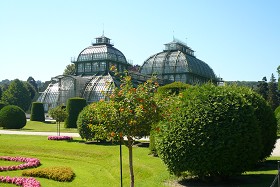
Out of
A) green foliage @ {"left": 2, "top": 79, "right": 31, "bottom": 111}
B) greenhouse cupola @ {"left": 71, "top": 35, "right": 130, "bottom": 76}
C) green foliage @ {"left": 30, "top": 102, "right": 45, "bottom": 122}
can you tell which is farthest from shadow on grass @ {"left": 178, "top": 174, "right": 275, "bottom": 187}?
green foliage @ {"left": 2, "top": 79, "right": 31, "bottom": 111}

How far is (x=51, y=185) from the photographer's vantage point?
43.8ft

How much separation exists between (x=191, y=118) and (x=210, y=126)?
0.63 m

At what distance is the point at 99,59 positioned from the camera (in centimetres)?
6856

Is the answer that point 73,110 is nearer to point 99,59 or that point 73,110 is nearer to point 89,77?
point 89,77

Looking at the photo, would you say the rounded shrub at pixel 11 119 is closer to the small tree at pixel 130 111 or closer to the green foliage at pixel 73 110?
the green foliage at pixel 73 110

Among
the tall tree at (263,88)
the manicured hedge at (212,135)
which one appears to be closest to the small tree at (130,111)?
the manicured hedge at (212,135)

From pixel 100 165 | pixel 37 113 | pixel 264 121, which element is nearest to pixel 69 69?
pixel 37 113

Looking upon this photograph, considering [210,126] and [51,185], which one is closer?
[210,126]

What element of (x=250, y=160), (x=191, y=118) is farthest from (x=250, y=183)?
(x=191, y=118)

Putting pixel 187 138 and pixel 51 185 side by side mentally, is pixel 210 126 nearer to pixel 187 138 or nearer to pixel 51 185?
pixel 187 138

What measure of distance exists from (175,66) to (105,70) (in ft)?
47.4

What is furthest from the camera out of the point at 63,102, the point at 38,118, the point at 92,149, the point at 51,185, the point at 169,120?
the point at 63,102

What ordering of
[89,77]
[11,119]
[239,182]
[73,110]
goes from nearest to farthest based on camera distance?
1. [239,182]
2. [11,119]
3. [73,110]
4. [89,77]

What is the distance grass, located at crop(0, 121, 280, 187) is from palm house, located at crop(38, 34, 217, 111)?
38.5 m
